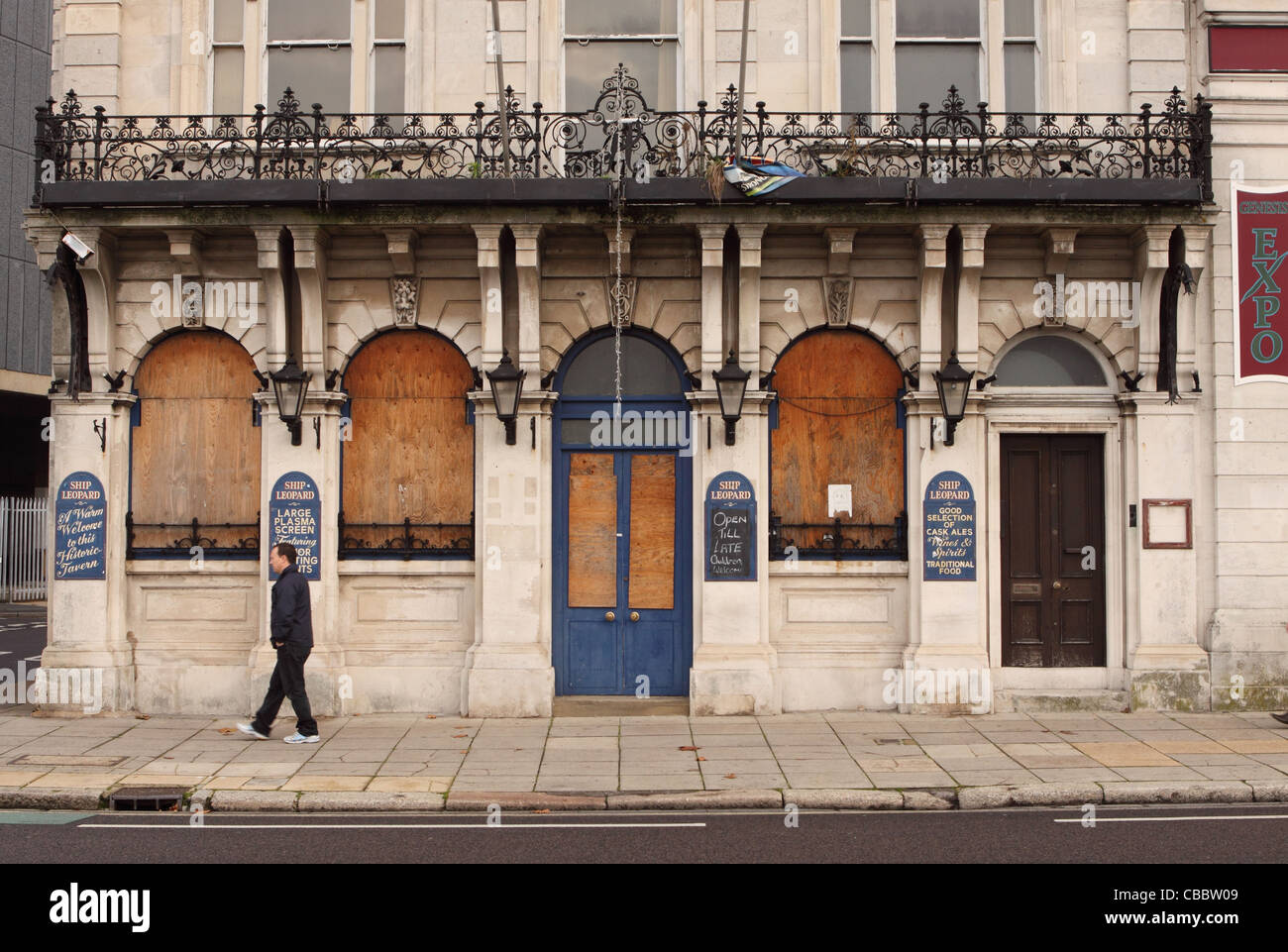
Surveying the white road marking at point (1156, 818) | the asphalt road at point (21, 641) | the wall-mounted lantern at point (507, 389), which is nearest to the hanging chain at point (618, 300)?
the wall-mounted lantern at point (507, 389)

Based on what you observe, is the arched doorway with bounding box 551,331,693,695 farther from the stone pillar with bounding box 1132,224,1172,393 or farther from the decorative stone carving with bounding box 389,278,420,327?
the stone pillar with bounding box 1132,224,1172,393

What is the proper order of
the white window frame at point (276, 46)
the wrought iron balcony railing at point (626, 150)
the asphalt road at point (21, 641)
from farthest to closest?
the asphalt road at point (21, 641) → the white window frame at point (276, 46) → the wrought iron balcony railing at point (626, 150)

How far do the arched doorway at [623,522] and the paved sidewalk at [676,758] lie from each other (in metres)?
0.92

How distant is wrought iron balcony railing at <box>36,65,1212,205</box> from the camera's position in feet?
39.2

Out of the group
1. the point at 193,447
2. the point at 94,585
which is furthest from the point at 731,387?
the point at 94,585

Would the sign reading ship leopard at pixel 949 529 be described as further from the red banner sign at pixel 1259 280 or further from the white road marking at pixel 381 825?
the white road marking at pixel 381 825

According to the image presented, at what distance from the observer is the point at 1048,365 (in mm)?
12914

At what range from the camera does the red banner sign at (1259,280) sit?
41.3ft

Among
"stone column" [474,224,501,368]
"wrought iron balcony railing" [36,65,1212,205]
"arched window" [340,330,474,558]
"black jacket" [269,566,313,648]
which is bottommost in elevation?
"black jacket" [269,566,313,648]

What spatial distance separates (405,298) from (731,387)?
13.1 feet

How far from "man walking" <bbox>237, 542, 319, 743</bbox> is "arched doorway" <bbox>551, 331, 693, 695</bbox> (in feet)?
9.72

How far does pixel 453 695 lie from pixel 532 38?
7.87m

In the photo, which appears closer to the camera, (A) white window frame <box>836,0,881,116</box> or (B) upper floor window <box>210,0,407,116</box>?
(A) white window frame <box>836,0,881,116</box>

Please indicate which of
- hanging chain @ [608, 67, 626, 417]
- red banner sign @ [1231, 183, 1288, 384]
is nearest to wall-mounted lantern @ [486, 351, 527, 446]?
hanging chain @ [608, 67, 626, 417]
